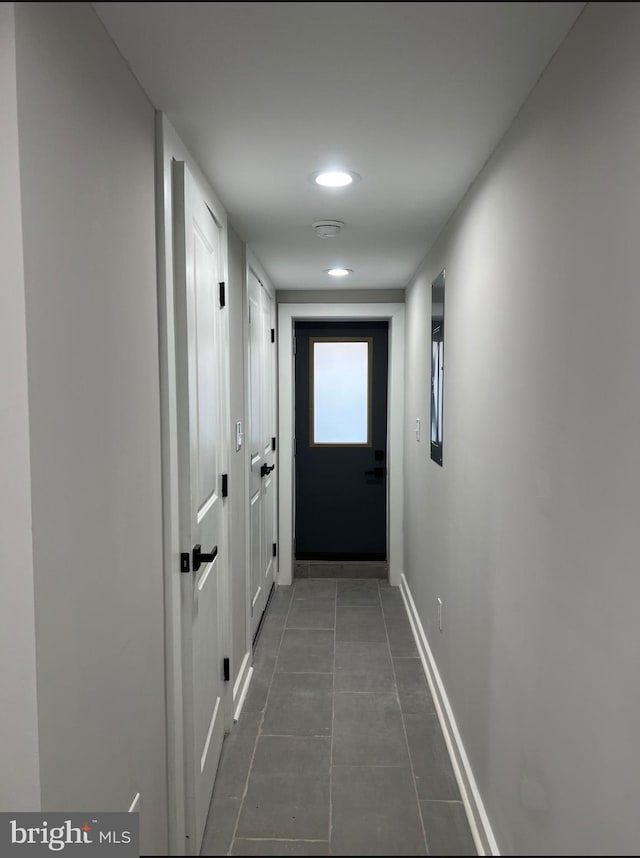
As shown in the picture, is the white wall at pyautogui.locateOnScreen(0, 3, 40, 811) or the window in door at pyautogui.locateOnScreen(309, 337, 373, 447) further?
the window in door at pyautogui.locateOnScreen(309, 337, 373, 447)

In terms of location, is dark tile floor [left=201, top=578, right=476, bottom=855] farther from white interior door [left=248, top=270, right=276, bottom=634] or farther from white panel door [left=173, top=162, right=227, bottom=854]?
white interior door [left=248, top=270, right=276, bottom=634]

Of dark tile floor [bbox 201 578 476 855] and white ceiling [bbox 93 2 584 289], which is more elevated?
white ceiling [bbox 93 2 584 289]

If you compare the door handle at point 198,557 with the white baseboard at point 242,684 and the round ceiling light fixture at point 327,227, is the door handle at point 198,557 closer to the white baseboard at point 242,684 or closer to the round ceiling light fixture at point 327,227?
the white baseboard at point 242,684

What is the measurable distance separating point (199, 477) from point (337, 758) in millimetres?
1342

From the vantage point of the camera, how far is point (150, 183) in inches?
61.1

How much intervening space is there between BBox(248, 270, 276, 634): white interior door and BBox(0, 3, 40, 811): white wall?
92.4 inches

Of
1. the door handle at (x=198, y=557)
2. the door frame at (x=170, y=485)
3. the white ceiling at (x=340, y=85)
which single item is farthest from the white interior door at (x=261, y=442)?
the door frame at (x=170, y=485)

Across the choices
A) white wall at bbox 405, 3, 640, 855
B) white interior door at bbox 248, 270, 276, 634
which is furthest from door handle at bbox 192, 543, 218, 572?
white interior door at bbox 248, 270, 276, 634

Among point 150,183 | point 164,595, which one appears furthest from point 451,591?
point 150,183

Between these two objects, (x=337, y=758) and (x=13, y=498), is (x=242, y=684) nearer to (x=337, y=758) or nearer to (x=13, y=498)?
(x=337, y=758)

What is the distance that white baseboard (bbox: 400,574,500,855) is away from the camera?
6.25 ft

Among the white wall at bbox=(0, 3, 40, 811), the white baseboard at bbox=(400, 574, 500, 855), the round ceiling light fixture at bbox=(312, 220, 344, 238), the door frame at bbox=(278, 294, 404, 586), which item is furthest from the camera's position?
the door frame at bbox=(278, 294, 404, 586)

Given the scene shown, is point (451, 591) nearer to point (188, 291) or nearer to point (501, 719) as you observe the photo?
point (501, 719)

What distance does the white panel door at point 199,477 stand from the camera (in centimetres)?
177
